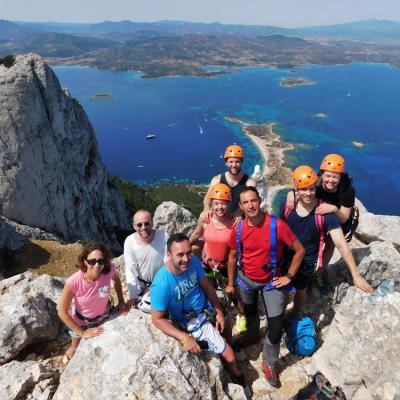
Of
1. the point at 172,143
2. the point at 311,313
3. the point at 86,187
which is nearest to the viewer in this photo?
the point at 311,313

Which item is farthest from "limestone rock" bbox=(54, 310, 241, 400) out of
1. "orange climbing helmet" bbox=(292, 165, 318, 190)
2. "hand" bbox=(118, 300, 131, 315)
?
"orange climbing helmet" bbox=(292, 165, 318, 190)

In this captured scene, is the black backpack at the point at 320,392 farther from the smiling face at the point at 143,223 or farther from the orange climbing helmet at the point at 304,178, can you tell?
the smiling face at the point at 143,223

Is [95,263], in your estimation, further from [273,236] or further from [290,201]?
[290,201]

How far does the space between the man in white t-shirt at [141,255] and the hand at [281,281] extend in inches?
87.4

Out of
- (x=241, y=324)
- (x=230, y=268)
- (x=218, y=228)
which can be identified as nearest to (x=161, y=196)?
(x=241, y=324)

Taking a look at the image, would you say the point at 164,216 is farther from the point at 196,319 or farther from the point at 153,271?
the point at 196,319

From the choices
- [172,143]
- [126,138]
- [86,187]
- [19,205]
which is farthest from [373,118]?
[19,205]

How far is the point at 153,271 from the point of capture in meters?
6.85

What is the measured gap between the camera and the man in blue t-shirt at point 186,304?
5.45 m

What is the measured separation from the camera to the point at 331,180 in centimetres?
674

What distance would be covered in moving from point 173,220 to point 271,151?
99452mm

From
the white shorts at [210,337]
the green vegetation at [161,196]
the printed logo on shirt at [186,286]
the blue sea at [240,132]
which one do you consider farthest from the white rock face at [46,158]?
the blue sea at [240,132]

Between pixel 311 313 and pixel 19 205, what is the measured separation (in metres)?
27.1

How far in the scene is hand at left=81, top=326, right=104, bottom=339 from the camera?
594 centimetres
